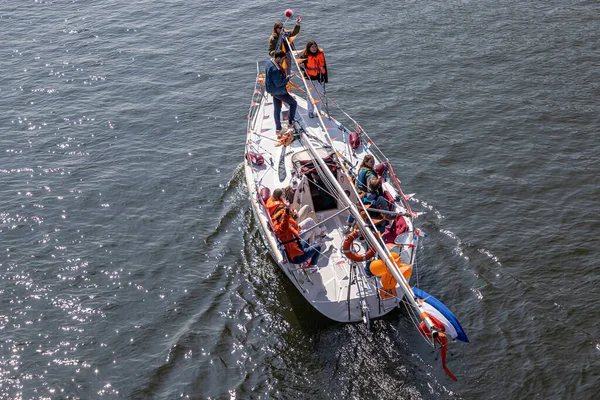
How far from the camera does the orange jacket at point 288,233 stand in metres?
15.6

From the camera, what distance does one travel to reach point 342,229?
58.1ft

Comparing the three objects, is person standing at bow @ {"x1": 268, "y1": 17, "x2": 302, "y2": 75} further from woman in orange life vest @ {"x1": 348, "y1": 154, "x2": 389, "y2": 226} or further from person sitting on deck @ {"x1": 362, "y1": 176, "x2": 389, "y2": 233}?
person sitting on deck @ {"x1": 362, "y1": 176, "x2": 389, "y2": 233}

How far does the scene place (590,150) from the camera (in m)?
22.2

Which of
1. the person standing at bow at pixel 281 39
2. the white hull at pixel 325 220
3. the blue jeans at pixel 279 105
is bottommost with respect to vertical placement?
the white hull at pixel 325 220

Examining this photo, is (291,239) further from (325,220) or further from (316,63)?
(316,63)

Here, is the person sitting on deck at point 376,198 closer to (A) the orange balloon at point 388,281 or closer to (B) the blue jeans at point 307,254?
(B) the blue jeans at point 307,254

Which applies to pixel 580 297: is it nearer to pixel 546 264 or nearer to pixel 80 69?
pixel 546 264

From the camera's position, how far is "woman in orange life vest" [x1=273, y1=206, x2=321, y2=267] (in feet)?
51.1

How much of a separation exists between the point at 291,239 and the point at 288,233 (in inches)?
6.7

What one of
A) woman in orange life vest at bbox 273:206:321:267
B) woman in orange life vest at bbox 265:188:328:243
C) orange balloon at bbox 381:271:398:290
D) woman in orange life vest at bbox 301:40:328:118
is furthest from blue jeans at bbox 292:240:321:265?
woman in orange life vest at bbox 301:40:328:118

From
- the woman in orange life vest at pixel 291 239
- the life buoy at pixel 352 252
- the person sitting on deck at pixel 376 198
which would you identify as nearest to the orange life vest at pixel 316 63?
the person sitting on deck at pixel 376 198

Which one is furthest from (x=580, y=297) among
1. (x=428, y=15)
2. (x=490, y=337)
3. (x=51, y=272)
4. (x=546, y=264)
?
(x=428, y=15)

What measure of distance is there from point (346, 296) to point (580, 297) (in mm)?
6476

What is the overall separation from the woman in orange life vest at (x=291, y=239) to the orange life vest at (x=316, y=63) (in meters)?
6.76
